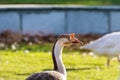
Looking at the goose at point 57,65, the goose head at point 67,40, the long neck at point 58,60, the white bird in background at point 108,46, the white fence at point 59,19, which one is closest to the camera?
the goose at point 57,65

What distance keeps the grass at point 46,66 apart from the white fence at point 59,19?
9.94ft

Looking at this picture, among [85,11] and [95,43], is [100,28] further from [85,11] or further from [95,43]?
[95,43]

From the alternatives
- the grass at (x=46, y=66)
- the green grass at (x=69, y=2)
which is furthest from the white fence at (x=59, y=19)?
the green grass at (x=69, y=2)

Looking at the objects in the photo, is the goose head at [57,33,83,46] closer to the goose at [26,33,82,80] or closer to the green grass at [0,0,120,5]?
the goose at [26,33,82,80]

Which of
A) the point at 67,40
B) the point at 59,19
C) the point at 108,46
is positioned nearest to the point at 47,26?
the point at 59,19

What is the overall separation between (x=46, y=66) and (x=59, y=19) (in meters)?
6.79

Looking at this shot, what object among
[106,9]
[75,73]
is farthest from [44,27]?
[75,73]

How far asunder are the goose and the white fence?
10847mm

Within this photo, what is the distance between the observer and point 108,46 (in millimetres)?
14625

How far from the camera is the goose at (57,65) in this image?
8.46 metres

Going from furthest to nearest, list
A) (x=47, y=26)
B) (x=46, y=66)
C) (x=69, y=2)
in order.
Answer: (x=69, y=2), (x=47, y=26), (x=46, y=66)

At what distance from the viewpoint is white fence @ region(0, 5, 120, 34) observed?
20.0m

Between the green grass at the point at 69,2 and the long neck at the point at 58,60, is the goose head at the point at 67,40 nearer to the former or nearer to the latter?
the long neck at the point at 58,60

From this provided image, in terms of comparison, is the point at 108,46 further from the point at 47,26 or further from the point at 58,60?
the point at 47,26
